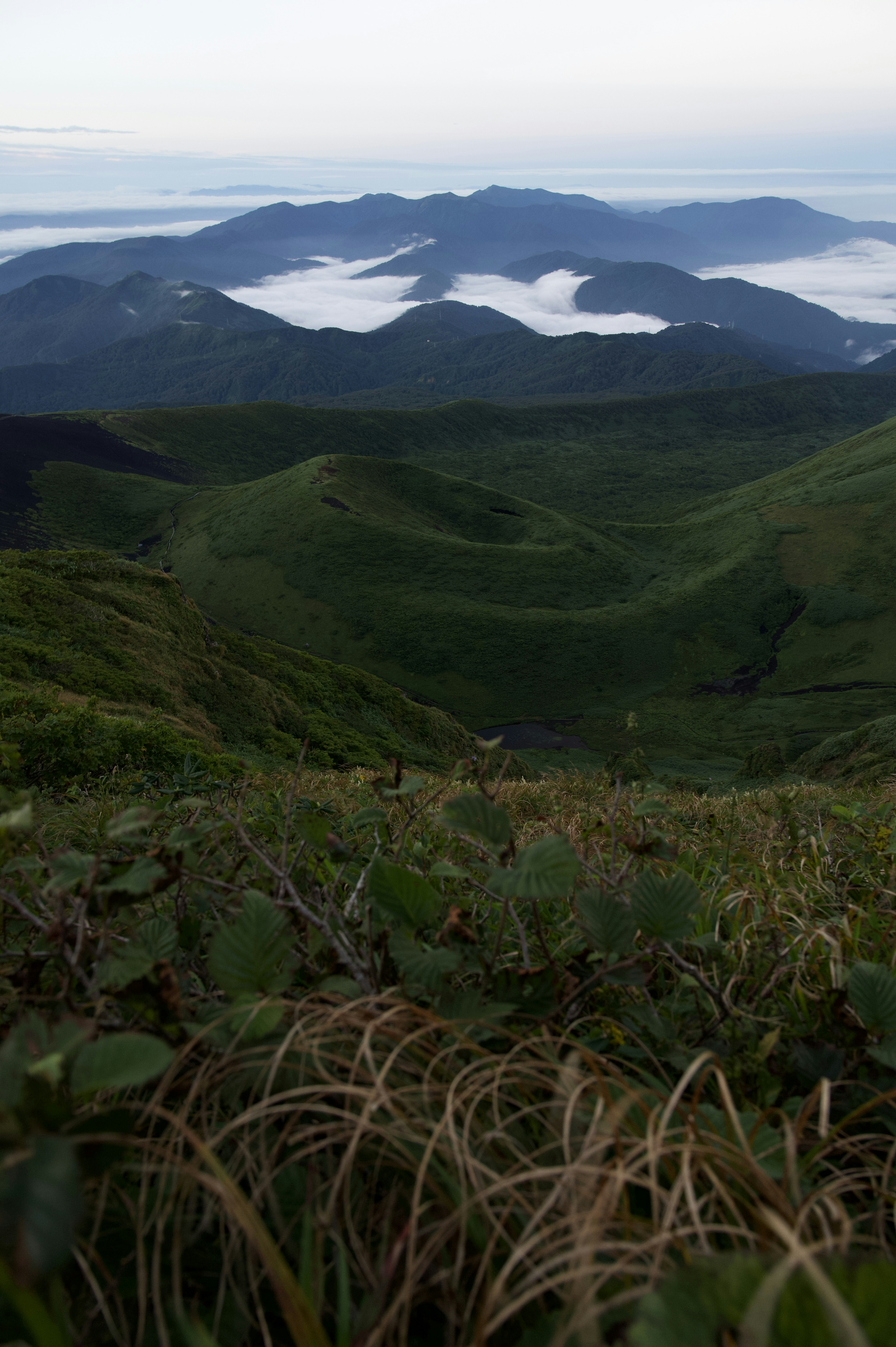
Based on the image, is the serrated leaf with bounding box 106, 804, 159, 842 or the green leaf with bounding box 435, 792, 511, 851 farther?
the green leaf with bounding box 435, 792, 511, 851

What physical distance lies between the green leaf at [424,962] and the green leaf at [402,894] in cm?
9

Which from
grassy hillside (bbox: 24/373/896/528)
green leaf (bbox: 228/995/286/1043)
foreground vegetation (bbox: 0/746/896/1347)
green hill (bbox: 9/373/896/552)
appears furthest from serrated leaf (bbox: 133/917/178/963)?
grassy hillside (bbox: 24/373/896/528)

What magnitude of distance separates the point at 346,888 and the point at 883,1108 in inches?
79.5

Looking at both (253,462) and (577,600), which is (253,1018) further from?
(253,462)

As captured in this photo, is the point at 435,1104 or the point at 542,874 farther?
the point at 542,874

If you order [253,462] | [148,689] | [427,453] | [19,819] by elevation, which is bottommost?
[148,689]

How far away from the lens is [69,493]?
364ft

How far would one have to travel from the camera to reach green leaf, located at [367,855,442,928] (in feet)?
6.89

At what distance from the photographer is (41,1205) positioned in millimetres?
961

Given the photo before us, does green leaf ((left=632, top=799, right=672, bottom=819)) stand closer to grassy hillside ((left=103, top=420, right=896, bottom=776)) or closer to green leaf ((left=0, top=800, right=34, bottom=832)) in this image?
green leaf ((left=0, top=800, right=34, bottom=832))

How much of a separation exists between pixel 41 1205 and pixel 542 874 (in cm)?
121

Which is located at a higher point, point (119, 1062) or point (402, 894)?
point (119, 1062)


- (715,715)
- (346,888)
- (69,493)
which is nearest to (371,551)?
(715,715)

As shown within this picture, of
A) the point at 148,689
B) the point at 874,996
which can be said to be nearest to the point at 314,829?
the point at 874,996
